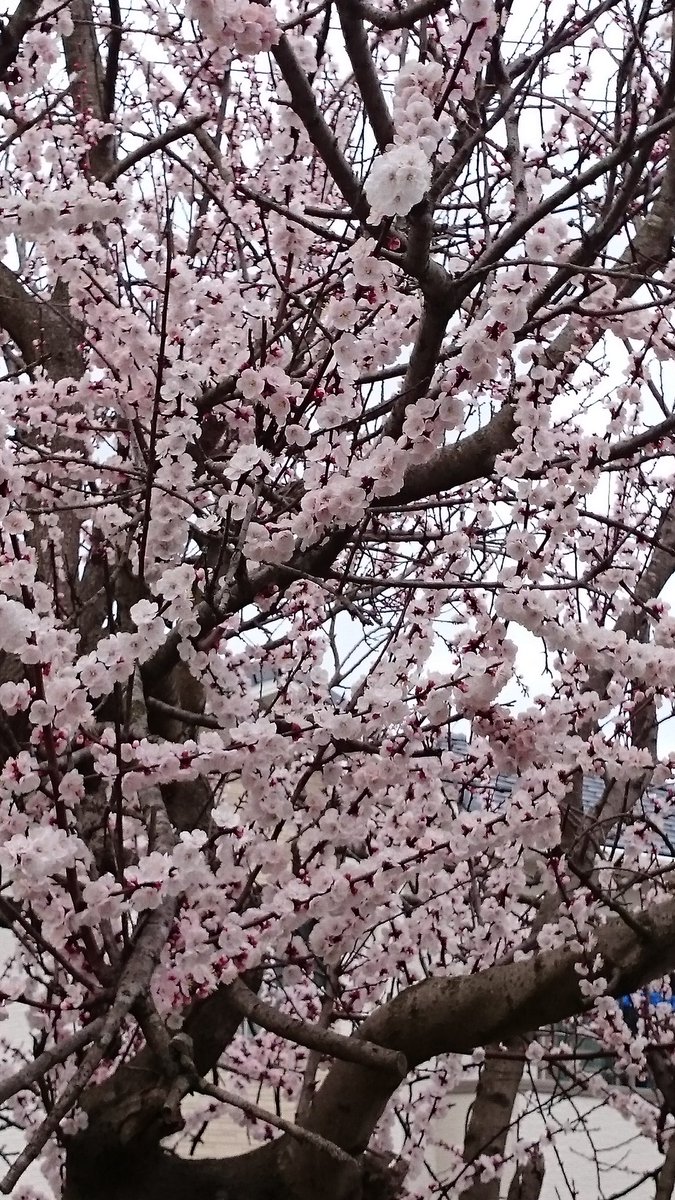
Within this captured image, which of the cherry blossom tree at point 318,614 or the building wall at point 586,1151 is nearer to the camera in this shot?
the cherry blossom tree at point 318,614

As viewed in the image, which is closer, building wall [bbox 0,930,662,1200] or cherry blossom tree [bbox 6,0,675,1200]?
cherry blossom tree [bbox 6,0,675,1200]

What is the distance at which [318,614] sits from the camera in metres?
4.50

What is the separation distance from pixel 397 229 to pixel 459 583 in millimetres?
945

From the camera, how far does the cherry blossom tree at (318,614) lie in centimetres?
230

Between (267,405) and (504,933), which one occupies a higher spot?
(267,405)

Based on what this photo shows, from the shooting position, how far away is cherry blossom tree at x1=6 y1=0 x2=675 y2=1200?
2.30m

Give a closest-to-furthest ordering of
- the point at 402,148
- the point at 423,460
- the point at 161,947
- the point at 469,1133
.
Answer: the point at 402,148, the point at 161,947, the point at 423,460, the point at 469,1133

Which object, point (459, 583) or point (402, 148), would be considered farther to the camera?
point (459, 583)

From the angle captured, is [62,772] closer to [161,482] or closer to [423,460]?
[161,482]

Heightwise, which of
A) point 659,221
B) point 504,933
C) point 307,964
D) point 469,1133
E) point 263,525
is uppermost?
point 659,221

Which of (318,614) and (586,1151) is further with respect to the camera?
(586,1151)

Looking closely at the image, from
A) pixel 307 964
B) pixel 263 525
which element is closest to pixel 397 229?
pixel 263 525

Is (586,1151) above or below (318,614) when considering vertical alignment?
below

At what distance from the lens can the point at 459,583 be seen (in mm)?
2623
